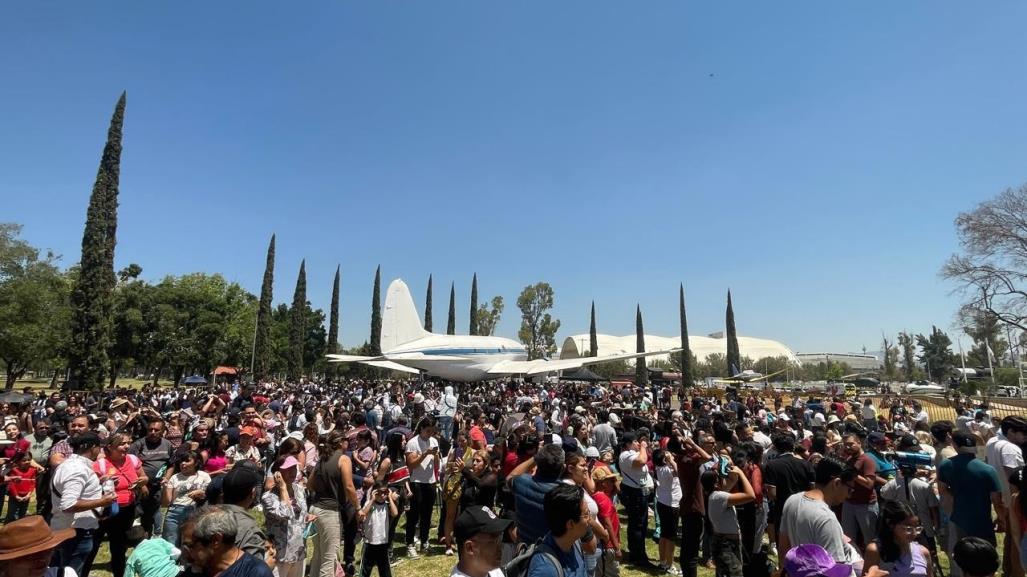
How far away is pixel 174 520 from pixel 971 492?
7.53 metres

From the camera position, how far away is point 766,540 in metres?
7.60

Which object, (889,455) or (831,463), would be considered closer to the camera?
(831,463)

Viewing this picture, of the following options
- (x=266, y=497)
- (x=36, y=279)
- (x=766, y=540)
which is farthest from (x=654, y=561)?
(x=36, y=279)

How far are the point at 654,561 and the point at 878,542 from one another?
12.9 ft

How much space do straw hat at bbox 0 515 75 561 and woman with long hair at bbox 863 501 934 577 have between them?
4519 mm

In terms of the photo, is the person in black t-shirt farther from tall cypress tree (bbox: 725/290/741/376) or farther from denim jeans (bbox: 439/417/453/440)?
tall cypress tree (bbox: 725/290/741/376)

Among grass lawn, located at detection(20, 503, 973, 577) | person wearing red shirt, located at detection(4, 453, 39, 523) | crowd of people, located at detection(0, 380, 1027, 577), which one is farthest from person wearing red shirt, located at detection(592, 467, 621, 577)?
person wearing red shirt, located at detection(4, 453, 39, 523)

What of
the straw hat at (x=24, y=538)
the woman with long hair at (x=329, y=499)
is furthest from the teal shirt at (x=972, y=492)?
the straw hat at (x=24, y=538)

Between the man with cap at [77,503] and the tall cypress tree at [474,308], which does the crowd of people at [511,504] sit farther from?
the tall cypress tree at [474,308]

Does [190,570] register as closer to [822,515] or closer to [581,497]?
[581,497]

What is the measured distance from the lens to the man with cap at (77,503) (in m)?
4.23

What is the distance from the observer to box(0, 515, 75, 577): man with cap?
6.99ft

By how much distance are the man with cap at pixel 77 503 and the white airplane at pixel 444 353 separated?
24711 mm

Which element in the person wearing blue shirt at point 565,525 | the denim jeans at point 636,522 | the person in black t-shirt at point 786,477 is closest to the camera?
the person wearing blue shirt at point 565,525
